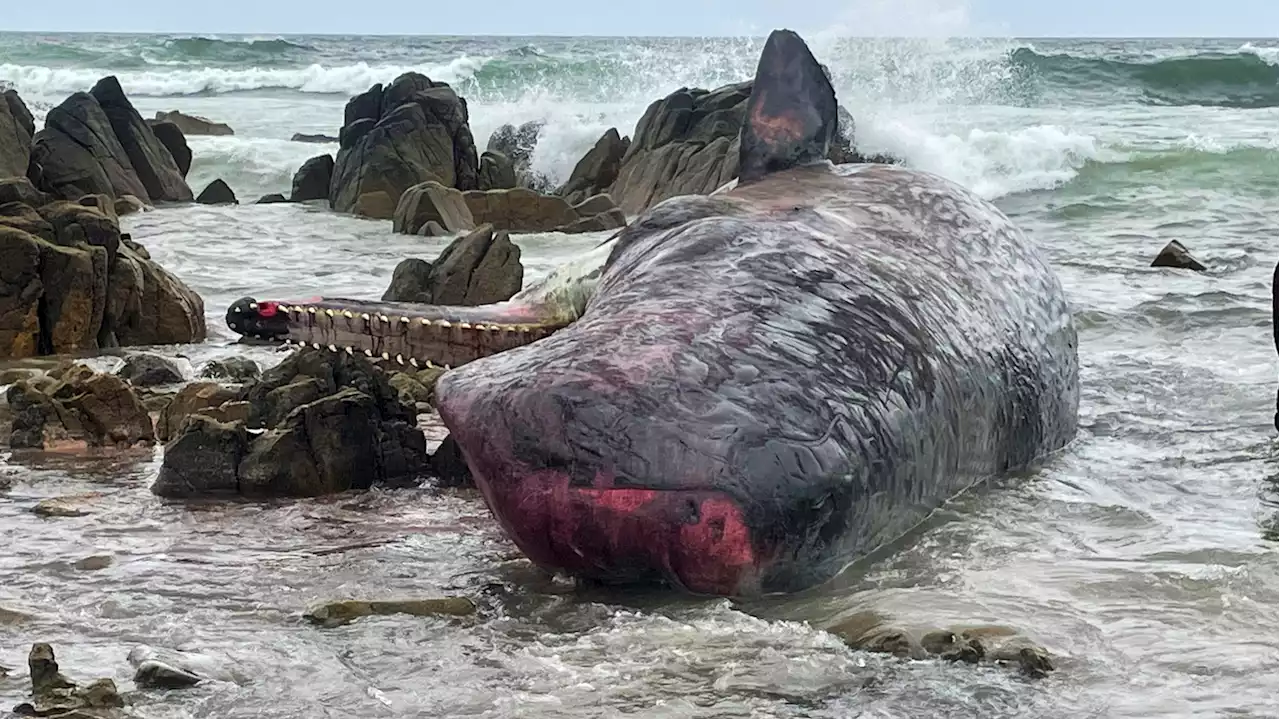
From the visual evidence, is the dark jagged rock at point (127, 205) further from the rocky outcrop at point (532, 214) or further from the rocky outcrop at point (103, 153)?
the rocky outcrop at point (532, 214)

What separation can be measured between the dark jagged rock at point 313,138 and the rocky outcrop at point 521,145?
10.6 feet

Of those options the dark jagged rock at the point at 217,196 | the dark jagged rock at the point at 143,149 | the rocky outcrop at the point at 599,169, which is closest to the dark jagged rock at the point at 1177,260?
the rocky outcrop at the point at 599,169

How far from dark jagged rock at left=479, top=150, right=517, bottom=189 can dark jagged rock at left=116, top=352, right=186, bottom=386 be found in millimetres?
12858

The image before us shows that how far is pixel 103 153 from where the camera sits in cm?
1845

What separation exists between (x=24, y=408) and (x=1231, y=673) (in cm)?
419

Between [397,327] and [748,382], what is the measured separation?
2023 millimetres

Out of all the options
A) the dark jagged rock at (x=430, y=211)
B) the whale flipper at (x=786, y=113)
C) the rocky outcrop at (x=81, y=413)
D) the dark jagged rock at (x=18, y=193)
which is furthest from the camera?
the dark jagged rock at (x=430, y=211)

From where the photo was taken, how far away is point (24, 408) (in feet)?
19.4

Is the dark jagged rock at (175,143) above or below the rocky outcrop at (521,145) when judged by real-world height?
above

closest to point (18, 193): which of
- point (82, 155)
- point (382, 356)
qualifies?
point (382, 356)

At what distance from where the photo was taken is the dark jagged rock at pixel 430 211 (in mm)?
15383

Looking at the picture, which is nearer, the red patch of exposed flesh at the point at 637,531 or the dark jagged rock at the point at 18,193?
the red patch of exposed flesh at the point at 637,531

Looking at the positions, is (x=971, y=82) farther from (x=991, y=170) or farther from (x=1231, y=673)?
(x=1231, y=673)

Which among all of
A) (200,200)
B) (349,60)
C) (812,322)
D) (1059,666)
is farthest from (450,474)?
(349,60)
